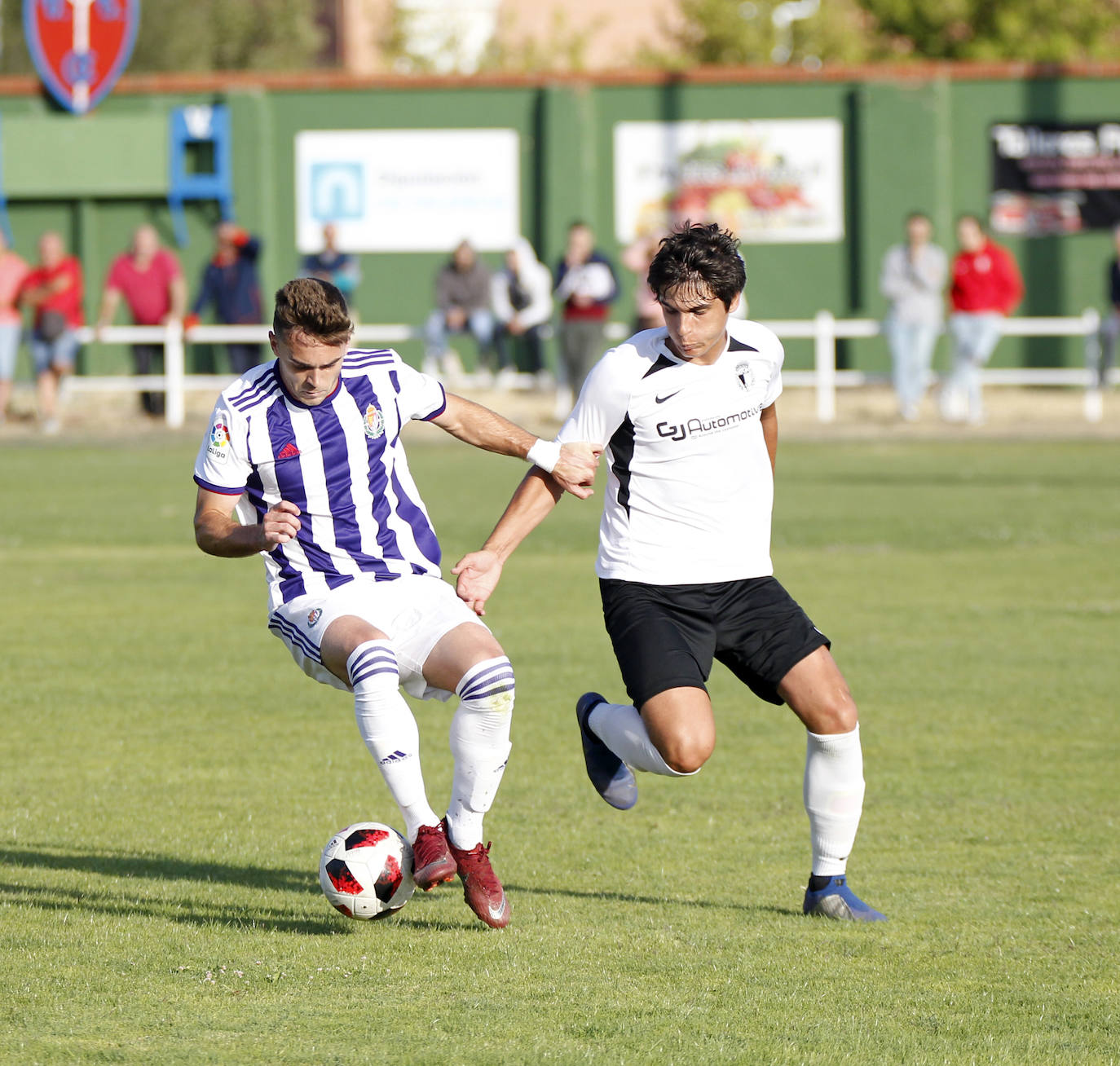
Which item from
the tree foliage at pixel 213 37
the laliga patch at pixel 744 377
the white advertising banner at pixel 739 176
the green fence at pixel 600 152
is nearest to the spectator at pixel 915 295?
the green fence at pixel 600 152

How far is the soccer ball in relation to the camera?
5.21 metres

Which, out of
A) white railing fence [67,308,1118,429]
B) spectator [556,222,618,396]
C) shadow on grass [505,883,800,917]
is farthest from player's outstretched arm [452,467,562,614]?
white railing fence [67,308,1118,429]

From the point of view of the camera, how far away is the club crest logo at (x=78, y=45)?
2705 cm

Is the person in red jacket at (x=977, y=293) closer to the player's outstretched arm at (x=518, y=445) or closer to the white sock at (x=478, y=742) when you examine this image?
the player's outstretched arm at (x=518, y=445)

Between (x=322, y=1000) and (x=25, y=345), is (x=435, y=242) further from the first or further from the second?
(x=322, y=1000)

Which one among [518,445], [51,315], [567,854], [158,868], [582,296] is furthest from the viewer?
[51,315]

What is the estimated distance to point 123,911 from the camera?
5.48 metres

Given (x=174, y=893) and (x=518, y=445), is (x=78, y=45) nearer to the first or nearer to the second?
(x=518, y=445)

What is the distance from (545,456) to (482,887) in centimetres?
130

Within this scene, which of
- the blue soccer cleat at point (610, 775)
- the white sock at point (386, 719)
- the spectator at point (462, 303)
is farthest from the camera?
the spectator at point (462, 303)

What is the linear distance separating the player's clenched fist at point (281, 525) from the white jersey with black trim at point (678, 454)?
0.95 meters

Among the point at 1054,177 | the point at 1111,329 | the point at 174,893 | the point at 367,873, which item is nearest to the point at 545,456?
the point at 367,873

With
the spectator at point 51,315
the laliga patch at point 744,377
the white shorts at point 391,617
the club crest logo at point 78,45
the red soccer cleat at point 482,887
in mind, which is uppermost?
the club crest logo at point 78,45

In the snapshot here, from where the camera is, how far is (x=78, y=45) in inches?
1071
